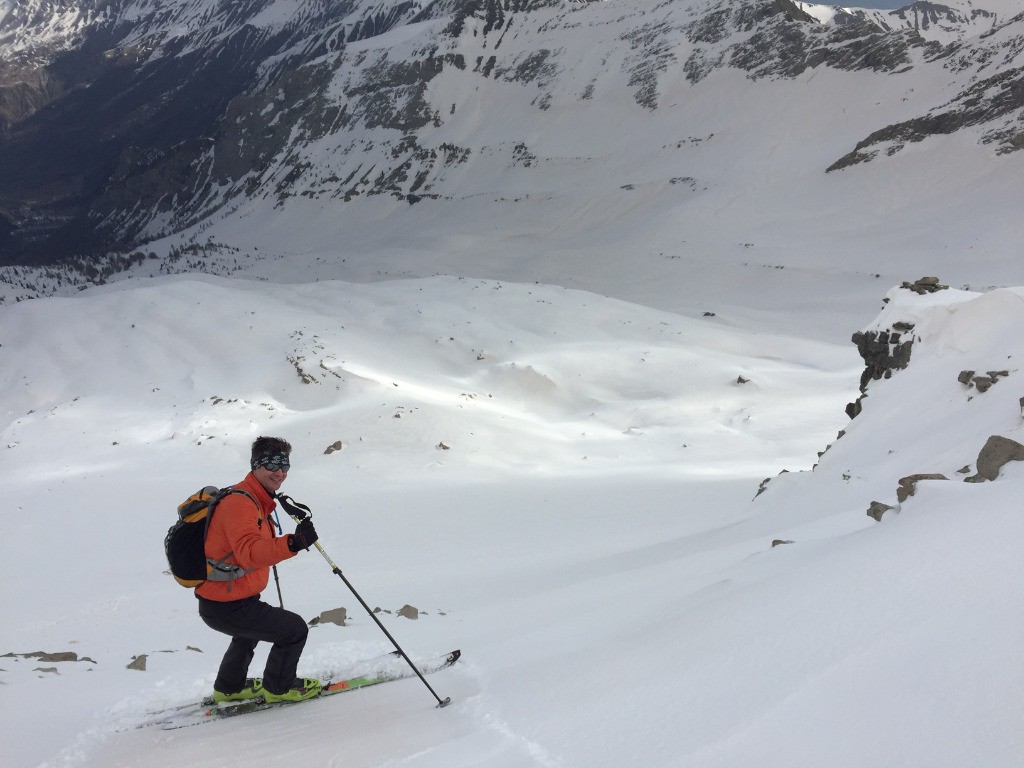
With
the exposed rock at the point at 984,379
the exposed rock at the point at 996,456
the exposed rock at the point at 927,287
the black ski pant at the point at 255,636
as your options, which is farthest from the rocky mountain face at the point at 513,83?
the black ski pant at the point at 255,636

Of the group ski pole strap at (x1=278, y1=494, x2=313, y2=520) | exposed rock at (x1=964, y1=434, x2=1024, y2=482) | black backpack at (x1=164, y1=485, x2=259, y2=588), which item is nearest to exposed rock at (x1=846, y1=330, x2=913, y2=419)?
exposed rock at (x1=964, y1=434, x2=1024, y2=482)

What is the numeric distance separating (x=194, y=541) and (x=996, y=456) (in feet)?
17.3

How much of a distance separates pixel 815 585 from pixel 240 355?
20239 millimetres

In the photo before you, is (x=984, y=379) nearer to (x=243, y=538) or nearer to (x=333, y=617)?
(x=333, y=617)

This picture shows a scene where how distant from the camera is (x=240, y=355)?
20.6 metres

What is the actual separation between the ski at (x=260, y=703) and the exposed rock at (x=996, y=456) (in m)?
3.91

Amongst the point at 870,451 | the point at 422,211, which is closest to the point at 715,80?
the point at 422,211

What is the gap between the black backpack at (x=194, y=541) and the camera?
3.35m

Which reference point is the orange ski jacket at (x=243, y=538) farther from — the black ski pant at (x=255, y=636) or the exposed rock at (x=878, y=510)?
the exposed rock at (x=878, y=510)

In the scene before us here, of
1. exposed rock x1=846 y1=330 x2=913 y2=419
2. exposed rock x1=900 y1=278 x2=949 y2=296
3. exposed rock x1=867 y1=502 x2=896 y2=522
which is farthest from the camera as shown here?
exposed rock x1=900 y1=278 x2=949 y2=296

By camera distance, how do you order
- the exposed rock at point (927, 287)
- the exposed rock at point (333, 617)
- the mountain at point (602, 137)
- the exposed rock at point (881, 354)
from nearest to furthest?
the exposed rock at point (333, 617) → the exposed rock at point (881, 354) → the exposed rock at point (927, 287) → the mountain at point (602, 137)

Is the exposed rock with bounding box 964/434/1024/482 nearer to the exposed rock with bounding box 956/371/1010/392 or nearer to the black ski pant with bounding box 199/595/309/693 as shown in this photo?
the exposed rock with bounding box 956/371/1010/392

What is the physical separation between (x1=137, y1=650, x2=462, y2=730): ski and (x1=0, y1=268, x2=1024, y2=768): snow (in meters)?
0.12

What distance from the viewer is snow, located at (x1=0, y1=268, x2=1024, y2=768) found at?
8.14 ft
